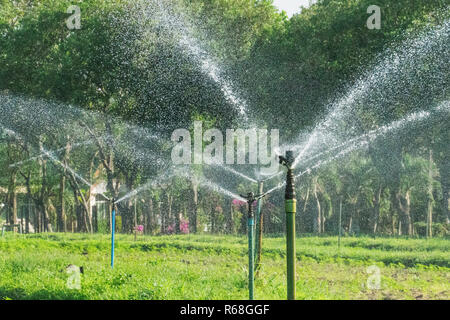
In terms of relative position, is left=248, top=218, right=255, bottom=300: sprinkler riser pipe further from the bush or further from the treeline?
the bush

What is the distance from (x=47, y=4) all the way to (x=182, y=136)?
7774 mm

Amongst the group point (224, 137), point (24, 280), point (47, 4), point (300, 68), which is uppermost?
point (47, 4)

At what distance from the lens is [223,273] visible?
10234mm

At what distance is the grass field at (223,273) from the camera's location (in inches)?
324

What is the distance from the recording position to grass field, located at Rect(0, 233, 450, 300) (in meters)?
8.24

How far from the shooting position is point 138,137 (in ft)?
80.0

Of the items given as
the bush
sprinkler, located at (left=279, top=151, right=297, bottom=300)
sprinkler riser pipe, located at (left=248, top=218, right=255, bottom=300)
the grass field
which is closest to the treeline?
the bush

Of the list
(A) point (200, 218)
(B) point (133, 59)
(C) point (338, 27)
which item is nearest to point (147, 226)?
(A) point (200, 218)

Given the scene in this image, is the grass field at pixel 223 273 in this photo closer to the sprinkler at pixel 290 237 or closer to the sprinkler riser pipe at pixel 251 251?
the sprinkler riser pipe at pixel 251 251

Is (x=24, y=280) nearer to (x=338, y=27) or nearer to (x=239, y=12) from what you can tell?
(x=338, y=27)

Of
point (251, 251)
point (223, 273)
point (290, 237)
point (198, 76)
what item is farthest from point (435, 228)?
point (290, 237)

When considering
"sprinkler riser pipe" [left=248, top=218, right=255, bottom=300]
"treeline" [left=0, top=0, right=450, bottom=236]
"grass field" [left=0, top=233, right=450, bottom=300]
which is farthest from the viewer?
"treeline" [left=0, top=0, right=450, bottom=236]

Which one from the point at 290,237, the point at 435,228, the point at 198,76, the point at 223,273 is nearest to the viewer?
the point at 290,237

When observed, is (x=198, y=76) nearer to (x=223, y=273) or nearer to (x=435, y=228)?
(x=223, y=273)
